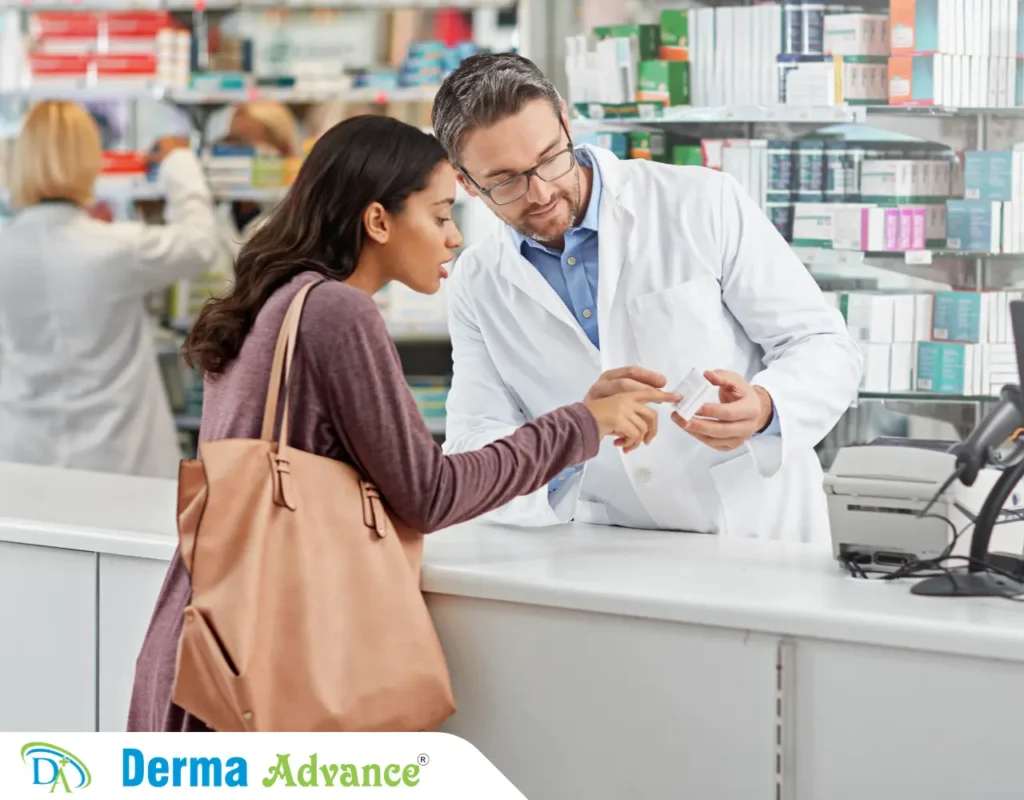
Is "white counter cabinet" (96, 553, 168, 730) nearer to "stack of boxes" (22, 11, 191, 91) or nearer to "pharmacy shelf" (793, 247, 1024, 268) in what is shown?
"pharmacy shelf" (793, 247, 1024, 268)

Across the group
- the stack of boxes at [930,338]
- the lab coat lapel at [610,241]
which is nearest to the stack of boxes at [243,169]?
the stack of boxes at [930,338]

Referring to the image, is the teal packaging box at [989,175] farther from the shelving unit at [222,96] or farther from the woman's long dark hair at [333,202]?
the woman's long dark hair at [333,202]

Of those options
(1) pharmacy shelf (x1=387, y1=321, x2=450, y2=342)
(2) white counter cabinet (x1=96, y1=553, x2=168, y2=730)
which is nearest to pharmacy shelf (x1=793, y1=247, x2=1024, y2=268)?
(1) pharmacy shelf (x1=387, y1=321, x2=450, y2=342)

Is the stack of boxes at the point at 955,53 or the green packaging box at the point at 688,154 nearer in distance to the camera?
the stack of boxes at the point at 955,53

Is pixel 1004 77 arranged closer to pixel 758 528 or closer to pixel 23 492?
pixel 758 528

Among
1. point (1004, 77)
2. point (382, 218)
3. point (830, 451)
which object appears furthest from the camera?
point (830, 451)

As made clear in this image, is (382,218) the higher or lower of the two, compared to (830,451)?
higher

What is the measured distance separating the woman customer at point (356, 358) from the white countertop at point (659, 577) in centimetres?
14

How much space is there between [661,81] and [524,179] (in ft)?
6.43

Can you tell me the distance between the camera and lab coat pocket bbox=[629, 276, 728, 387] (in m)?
2.27

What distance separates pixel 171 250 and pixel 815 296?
284 centimetres

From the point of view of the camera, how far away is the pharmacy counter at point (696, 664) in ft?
4.81

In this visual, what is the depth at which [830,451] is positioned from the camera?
3965 millimetres

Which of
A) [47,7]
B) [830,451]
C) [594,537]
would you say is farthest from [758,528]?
[47,7]
